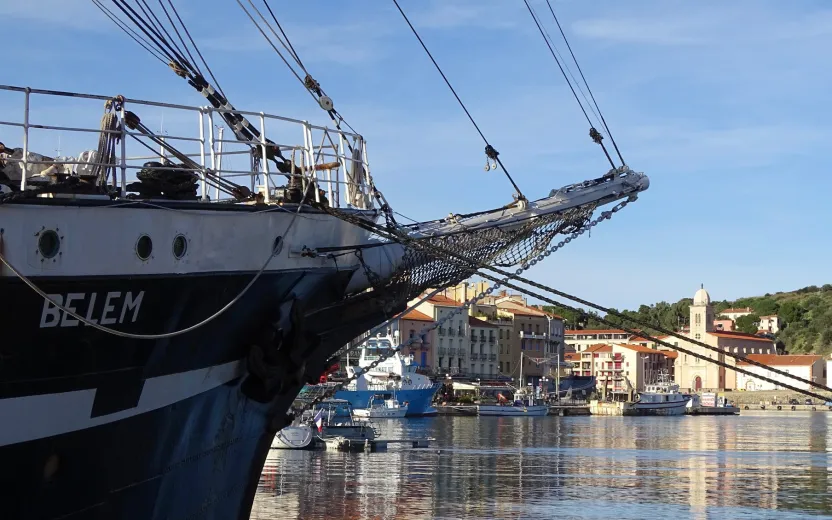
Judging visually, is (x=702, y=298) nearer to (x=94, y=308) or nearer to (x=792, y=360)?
(x=792, y=360)

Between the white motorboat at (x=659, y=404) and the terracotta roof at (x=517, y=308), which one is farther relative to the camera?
the terracotta roof at (x=517, y=308)

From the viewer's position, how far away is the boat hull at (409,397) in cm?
10106

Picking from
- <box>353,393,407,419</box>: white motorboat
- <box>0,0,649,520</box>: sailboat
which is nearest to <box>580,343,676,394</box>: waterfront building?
<box>353,393,407,419</box>: white motorboat

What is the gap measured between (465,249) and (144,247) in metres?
6.23

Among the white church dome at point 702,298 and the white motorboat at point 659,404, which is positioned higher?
the white church dome at point 702,298

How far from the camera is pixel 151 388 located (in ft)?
36.2

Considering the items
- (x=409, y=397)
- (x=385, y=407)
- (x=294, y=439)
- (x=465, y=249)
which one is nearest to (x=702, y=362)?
(x=409, y=397)

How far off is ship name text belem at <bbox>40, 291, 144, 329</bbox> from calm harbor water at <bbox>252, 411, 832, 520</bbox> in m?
14.6

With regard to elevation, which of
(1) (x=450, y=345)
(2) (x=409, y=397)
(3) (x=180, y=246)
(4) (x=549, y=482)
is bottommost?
(4) (x=549, y=482)

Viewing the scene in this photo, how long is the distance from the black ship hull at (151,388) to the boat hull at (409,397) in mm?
87111

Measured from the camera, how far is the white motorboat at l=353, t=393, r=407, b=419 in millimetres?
95312

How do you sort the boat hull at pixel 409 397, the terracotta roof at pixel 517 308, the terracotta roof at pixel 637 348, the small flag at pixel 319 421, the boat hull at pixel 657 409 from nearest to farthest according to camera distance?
1. the small flag at pixel 319 421
2. the boat hull at pixel 409 397
3. the boat hull at pixel 657 409
4. the terracotta roof at pixel 517 308
5. the terracotta roof at pixel 637 348

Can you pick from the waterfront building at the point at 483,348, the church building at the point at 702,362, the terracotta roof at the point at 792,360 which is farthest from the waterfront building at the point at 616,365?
the waterfront building at the point at 483,348

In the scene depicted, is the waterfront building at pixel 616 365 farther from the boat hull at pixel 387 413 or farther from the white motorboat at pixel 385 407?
the boat hull at pixel 387 413
